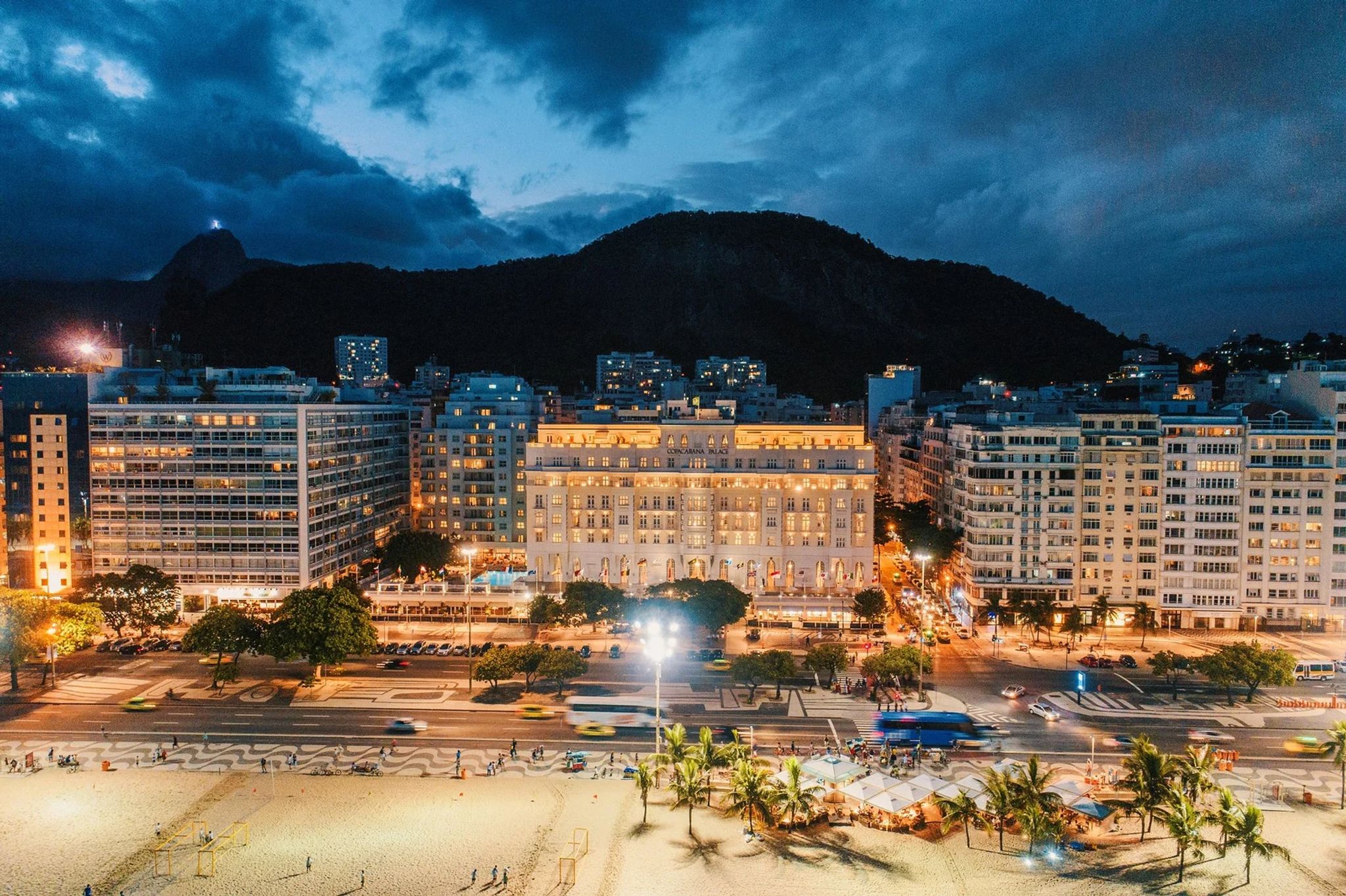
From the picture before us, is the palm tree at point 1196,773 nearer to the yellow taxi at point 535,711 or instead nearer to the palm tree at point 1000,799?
the palm tree at point 1000,799

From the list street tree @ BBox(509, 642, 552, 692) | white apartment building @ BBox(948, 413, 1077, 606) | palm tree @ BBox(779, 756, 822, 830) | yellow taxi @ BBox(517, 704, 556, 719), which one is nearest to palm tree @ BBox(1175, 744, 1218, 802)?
palm tree @ BBox(779, 756, 822, 830)

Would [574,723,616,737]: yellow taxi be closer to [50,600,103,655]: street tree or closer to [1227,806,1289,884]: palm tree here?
[1227,806,1289,884]: palm tree

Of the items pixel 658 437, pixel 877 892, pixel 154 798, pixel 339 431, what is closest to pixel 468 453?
pixel 339 431

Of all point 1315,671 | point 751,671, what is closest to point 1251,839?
point 751,671

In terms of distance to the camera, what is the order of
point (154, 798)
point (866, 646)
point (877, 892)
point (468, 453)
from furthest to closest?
point (468, 453), point (866, 646), point (154, 798), point (877, 892)

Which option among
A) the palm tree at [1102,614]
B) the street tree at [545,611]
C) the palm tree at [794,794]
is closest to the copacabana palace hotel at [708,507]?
the street tree at [545,611]

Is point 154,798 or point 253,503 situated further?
point 253,503

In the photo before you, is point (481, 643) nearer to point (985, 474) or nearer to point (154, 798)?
point (154, 798)
